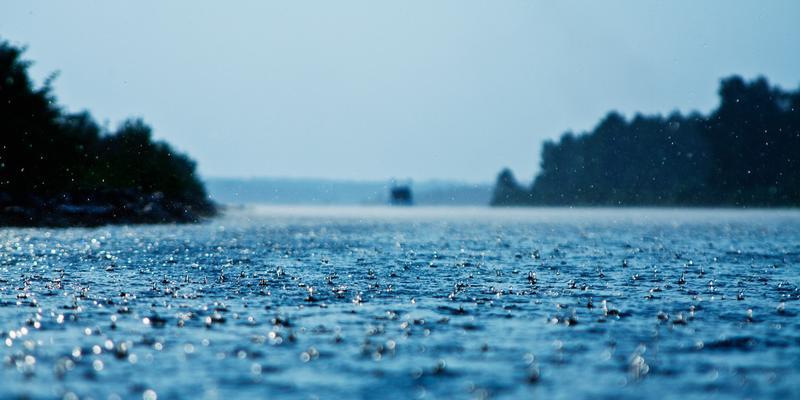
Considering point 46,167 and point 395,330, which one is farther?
point 46,167

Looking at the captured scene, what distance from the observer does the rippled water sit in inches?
607

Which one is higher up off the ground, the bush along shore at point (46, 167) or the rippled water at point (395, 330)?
the bush along shore at point (46, 167)

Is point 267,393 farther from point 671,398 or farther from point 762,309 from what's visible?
point 762,309

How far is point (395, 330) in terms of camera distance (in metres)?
21.4

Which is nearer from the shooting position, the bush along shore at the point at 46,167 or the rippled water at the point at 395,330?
the rippled water at the point at 395,330

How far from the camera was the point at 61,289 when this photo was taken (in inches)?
1164

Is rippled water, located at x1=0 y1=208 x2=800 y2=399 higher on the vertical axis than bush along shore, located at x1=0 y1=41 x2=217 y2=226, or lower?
lower

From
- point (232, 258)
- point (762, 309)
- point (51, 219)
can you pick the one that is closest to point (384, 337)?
point (762, 309)

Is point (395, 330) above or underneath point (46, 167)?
underneath

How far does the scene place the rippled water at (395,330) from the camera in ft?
50.6

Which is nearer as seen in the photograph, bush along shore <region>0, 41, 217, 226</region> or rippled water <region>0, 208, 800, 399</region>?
rippled water <region>0, 208, 800, 399</region>

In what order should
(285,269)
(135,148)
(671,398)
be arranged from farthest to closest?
(135,148) → (285,269) → (671,398)

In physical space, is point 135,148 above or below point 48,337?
above

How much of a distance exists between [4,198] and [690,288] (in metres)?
74.1
